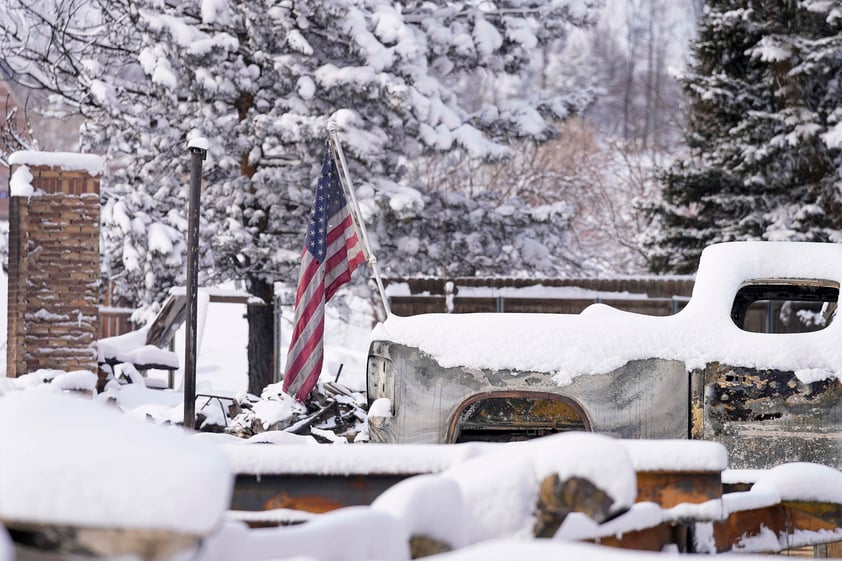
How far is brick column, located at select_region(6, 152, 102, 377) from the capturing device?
437 inches

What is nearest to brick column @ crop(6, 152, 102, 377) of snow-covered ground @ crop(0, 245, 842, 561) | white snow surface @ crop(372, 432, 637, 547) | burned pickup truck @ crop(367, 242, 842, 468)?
burned pickup truck @ crop(367, 242, 842, 468)

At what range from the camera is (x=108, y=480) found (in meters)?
1.91

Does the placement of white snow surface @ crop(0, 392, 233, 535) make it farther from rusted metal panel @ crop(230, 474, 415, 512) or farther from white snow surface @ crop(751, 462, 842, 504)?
white snow surface @ crop(751, 462, 842, 504)

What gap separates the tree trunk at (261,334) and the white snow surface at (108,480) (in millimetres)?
14801

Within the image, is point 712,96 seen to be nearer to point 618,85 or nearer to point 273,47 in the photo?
point 273,47

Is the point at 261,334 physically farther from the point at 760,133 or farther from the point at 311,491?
the point at 311,491

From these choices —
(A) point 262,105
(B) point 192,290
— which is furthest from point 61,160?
(A) point 262,105

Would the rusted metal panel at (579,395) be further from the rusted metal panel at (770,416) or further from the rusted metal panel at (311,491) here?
the rusted metal panel at (311,491)

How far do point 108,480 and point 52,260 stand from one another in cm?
990

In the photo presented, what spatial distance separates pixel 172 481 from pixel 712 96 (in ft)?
62.0

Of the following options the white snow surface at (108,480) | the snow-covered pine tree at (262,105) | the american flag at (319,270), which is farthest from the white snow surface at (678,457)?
the snow-covered pine tree at (262,105)

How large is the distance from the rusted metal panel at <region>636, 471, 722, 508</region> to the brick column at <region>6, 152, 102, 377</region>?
29.7 feet

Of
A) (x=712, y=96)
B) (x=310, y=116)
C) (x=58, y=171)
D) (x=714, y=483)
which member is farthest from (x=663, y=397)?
(x=712, y=96)

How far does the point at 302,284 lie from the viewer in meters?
9.92
